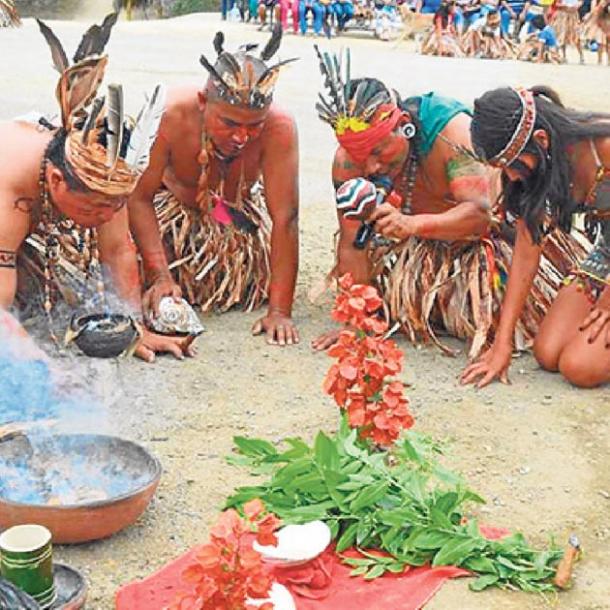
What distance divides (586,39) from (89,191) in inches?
606

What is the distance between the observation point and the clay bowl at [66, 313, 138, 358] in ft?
8.88

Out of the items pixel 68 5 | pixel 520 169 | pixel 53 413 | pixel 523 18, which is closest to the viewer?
pixel 53 413

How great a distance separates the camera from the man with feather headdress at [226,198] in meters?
3.62

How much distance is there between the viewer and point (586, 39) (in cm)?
1681

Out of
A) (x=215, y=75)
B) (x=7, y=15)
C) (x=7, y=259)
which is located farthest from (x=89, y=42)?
(x=7, y=15)

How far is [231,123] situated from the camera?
3.61m

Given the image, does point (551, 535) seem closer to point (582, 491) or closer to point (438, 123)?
point (582, 491)

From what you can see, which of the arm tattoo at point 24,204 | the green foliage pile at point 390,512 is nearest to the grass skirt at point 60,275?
the arm tattoo at point 24,204

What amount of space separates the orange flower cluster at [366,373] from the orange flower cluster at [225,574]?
3.06 feet

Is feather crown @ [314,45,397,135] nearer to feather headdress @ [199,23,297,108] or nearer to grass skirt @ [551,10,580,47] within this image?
feather headdress @ [199,23,297,108]

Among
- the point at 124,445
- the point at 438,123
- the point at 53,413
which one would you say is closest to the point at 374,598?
the point at 124,445

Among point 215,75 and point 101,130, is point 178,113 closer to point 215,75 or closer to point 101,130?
point 215,75

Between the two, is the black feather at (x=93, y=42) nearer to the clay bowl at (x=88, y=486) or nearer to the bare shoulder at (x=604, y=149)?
the clay bowl at (x=88, y=486)

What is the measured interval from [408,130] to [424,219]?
Result: 0.31 metres
